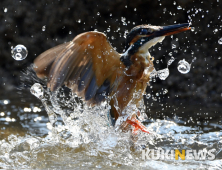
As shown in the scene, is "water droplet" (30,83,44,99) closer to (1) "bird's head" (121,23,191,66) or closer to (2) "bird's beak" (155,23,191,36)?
(1) "bird's head" (121,23,191,66)

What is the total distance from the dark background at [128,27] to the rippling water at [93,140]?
1.29 m

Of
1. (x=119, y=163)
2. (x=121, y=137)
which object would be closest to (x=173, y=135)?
(x=121, y=137)

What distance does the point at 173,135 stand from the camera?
310cm

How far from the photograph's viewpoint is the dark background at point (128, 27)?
16.9ft

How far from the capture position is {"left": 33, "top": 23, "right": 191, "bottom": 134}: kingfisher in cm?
262

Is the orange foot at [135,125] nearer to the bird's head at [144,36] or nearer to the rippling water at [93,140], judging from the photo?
the rippling water at [93,140]

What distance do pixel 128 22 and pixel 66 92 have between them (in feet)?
5.34

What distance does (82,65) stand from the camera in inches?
106

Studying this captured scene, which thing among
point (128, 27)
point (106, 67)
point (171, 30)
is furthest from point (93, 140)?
point (128, 27)

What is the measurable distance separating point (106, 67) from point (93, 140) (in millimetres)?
666

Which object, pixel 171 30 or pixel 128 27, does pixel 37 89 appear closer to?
pixel 171 30

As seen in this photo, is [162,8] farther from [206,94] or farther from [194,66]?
[206,94]

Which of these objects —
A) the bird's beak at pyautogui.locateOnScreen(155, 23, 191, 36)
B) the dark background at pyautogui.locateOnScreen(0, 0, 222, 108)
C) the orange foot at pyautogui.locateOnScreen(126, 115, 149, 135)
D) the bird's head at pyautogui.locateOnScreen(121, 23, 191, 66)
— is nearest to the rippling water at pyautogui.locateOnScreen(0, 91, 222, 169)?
the orange foot at pyautogui.locateOnScreen(126, 115, 149, 135)

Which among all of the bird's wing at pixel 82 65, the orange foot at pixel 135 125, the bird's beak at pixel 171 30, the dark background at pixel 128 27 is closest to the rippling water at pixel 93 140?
the orange foot at pixel 135 125
